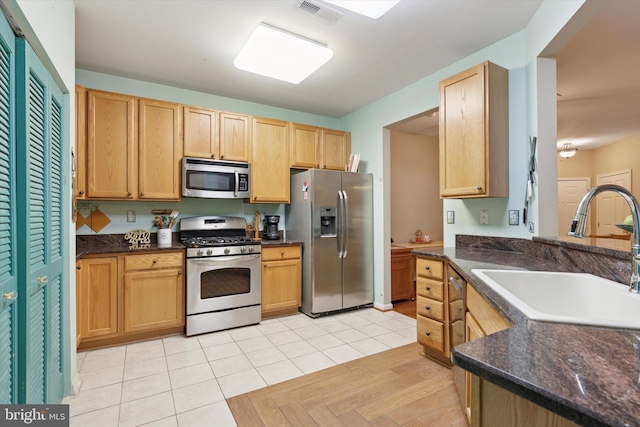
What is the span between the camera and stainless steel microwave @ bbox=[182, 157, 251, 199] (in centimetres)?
327

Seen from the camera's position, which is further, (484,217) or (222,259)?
(222,259)

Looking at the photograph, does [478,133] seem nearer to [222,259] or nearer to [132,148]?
[222,259]

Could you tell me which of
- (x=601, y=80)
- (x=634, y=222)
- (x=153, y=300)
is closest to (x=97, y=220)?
(x=153, y=300)

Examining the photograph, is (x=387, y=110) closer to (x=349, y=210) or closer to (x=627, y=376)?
(x=349, y=210)

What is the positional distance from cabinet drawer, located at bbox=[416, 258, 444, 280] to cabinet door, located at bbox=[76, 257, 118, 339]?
8.58 ft

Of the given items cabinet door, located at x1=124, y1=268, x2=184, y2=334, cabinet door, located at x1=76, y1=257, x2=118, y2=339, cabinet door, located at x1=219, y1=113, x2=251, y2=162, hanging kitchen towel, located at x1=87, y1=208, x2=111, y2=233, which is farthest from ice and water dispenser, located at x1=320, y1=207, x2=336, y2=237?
hanging kitchen towel, located at x1=87, y1=208, x2=111, y2=233

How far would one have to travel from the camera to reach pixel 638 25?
240 centimetres

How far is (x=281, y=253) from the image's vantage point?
11.9 feet

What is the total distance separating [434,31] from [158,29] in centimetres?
211

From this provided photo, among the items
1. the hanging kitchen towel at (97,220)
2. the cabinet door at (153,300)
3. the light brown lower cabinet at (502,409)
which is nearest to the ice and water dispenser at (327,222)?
the cabinet door at (153,300)

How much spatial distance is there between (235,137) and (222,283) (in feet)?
5.28

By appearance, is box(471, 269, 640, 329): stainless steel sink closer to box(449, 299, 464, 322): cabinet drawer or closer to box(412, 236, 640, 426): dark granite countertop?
box(412, 236, 640, 426): dark granite countertop

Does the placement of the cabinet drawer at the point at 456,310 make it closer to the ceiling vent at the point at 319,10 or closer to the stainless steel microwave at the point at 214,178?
the ceiling vent at the point at 319,10

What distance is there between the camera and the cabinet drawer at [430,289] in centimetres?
243
